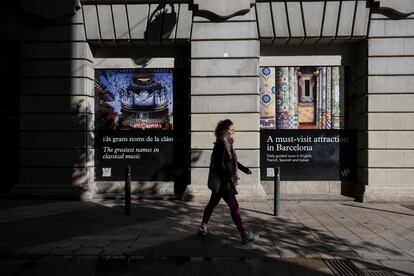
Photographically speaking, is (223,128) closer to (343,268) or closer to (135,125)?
(343,268)

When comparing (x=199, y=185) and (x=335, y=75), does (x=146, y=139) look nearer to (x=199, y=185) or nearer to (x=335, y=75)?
(x=199, y=185)

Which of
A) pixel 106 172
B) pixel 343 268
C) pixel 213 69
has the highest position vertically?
A: pixel 213 69

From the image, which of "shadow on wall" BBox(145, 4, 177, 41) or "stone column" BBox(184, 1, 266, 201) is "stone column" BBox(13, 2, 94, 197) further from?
"stone column" BBox(184, 1, 266, 201)

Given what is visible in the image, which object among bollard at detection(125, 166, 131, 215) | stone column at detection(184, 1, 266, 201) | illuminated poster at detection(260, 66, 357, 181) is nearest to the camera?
bollard at detection(125, 166, 131, 215)

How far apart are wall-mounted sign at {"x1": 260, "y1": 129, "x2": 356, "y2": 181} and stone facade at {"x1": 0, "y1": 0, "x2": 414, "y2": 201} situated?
0.33 meters

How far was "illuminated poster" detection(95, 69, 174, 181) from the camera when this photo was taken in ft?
41.8

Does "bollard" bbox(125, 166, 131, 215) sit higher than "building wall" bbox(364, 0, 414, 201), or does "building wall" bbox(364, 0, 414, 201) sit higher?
"building wall" bbox(364, 0, 414, 201)

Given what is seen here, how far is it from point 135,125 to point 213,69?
8.64ft

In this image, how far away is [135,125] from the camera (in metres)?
12.8

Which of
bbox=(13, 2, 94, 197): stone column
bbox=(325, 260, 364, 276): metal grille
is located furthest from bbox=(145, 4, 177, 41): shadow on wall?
bbox=(325, 260, 364, 276): metal grille

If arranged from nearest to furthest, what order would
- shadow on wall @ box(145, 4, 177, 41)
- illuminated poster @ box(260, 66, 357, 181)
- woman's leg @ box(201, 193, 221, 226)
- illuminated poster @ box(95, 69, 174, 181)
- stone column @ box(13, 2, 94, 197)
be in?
1. woman's leg @ box(201, 193, 221, 226)
2. shadow on wall @ box(145, 4, 177, 41)
3. stone column @ box(13, 2, 94, 197)
4. illuminated poster @ box(260, 66, 357, 181)
5. illuminated poster @ box(95, 69, 174, 181)

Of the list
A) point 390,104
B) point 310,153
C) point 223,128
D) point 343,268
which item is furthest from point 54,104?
point 343,268

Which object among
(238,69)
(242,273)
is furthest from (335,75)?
(242,273)

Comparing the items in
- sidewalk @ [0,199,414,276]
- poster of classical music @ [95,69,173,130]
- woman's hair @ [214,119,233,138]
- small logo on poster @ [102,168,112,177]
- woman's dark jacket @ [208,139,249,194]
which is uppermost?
poster of classical music @ [95,69,173,130]
